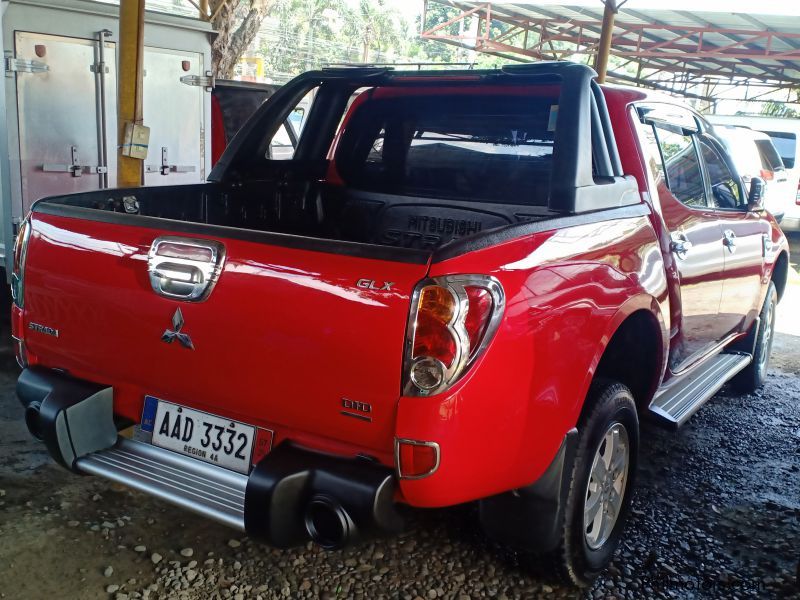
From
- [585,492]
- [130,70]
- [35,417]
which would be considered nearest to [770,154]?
[130,70]

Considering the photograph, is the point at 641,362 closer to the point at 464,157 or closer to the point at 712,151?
the point at 464,157

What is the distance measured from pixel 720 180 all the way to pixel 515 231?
253cm

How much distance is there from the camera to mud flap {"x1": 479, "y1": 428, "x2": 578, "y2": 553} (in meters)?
2.46

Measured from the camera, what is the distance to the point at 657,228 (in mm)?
3295

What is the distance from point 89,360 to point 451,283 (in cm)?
134

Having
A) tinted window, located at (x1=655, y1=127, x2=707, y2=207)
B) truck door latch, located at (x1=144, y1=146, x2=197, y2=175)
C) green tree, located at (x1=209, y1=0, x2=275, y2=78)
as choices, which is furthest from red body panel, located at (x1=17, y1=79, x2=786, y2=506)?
green tree, located at (x1=209, y1=0, x2=275, y2=78)

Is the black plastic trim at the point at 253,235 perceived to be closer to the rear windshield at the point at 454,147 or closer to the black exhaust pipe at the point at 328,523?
the black exhaust pipe at the point at 328,523

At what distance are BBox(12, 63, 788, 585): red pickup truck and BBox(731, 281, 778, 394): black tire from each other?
1.55 metres

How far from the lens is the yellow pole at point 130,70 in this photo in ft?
15.8

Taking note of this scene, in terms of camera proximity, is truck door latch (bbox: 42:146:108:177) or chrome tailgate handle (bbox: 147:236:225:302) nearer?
chrome tailgate handle (bbox: 147:236:225:302)

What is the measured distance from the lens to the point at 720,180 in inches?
170

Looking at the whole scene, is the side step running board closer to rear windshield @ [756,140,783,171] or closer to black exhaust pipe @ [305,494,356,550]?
black exhaust pipe @ [305,494,356,550]

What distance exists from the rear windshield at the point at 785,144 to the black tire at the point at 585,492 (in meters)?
12.3

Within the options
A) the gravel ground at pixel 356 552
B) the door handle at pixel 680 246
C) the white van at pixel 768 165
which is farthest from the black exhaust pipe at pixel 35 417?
the white van at pixel 768 165
